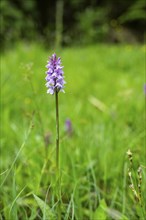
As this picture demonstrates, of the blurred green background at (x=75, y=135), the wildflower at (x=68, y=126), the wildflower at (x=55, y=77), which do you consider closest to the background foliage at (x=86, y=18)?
the blurred green background at (x=75, y=135)

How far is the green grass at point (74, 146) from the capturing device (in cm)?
135

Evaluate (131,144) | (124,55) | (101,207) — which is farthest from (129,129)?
(124,55)

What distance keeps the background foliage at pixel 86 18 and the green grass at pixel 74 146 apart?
3.93 m

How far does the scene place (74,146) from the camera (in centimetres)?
199

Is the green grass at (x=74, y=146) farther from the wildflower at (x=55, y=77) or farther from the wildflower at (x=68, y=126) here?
the wildflower at (x=55, y=77)

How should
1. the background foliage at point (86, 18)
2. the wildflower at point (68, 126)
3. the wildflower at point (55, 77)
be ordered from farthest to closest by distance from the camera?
the background foliage at point (86, 18)
the wildflower at point (68, 126)
the wildflower at point (55, 77)

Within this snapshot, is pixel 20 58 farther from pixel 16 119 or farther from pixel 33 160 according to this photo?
pixel 33 160

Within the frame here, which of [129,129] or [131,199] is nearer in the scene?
[131,199]

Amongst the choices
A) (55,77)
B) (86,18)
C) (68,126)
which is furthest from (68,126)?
(86,18)

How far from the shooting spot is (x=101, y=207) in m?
1.25

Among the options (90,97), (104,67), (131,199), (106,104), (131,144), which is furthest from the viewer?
(104,67)

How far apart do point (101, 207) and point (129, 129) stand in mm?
1261

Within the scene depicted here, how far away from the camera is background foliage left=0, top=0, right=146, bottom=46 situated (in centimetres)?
875

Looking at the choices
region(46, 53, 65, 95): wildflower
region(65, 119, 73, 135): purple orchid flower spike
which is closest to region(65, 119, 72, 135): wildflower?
region(65, 119, 73, 135): purple orchid flower spike
